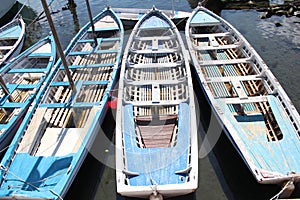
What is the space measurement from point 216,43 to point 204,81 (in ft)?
14.7

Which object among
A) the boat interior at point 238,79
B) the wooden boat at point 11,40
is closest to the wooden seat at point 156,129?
the boat interior at point 238,79

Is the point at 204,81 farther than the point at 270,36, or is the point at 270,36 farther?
the point at 270,36

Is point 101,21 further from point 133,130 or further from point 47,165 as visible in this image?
point 47,165

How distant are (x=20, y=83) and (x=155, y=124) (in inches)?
328

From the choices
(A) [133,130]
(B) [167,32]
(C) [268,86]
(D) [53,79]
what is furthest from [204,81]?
(D) [53,79]

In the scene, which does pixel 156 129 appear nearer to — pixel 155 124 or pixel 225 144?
pixel 155 124

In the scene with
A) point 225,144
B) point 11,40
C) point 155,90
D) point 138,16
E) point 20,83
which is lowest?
point 225,144

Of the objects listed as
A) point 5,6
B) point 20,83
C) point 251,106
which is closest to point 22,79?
point 20,83

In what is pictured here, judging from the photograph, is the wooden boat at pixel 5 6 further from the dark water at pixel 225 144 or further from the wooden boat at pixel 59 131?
the wooden boat at pixel 59 131

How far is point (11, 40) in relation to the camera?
61.2 feet

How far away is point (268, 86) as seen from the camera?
11.2 meters

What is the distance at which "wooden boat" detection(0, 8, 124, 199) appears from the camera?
26.4ft

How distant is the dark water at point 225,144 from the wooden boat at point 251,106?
4.56 ft

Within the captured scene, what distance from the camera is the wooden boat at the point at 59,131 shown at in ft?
26.4
